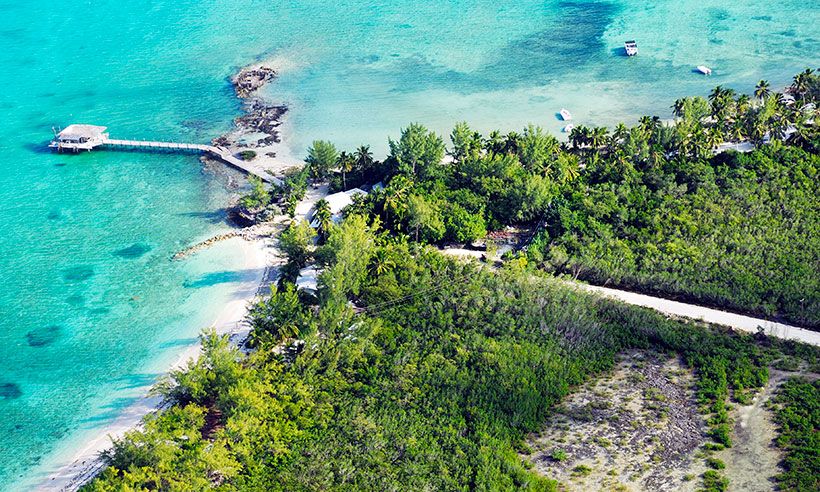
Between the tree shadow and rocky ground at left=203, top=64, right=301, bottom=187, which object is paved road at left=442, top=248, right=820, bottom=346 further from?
rocky ground at left=203, top=64, right=301, bottom=187

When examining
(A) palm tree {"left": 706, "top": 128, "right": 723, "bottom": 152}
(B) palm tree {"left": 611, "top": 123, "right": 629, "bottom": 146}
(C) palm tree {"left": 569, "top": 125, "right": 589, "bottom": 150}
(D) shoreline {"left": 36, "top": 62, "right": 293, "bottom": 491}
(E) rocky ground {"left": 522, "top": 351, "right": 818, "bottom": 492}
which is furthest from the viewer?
(C) palm tree {"left": 569, "top": 125, "right": 589, "bottom": 150}

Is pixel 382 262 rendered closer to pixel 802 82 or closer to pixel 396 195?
pixel 396 195

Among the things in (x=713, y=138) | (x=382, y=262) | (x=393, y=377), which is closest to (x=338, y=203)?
(x=382, y=262)

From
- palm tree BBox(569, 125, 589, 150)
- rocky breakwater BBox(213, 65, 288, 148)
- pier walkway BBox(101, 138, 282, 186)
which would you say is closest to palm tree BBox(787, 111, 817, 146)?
palm tree BBox(569, 125, 589, 150)

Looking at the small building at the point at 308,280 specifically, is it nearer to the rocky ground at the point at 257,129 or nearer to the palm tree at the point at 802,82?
the rocky ground at the point at 257,129

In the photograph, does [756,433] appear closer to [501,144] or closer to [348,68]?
[501,144]

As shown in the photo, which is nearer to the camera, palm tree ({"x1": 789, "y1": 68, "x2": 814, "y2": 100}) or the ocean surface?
the ocean surface
